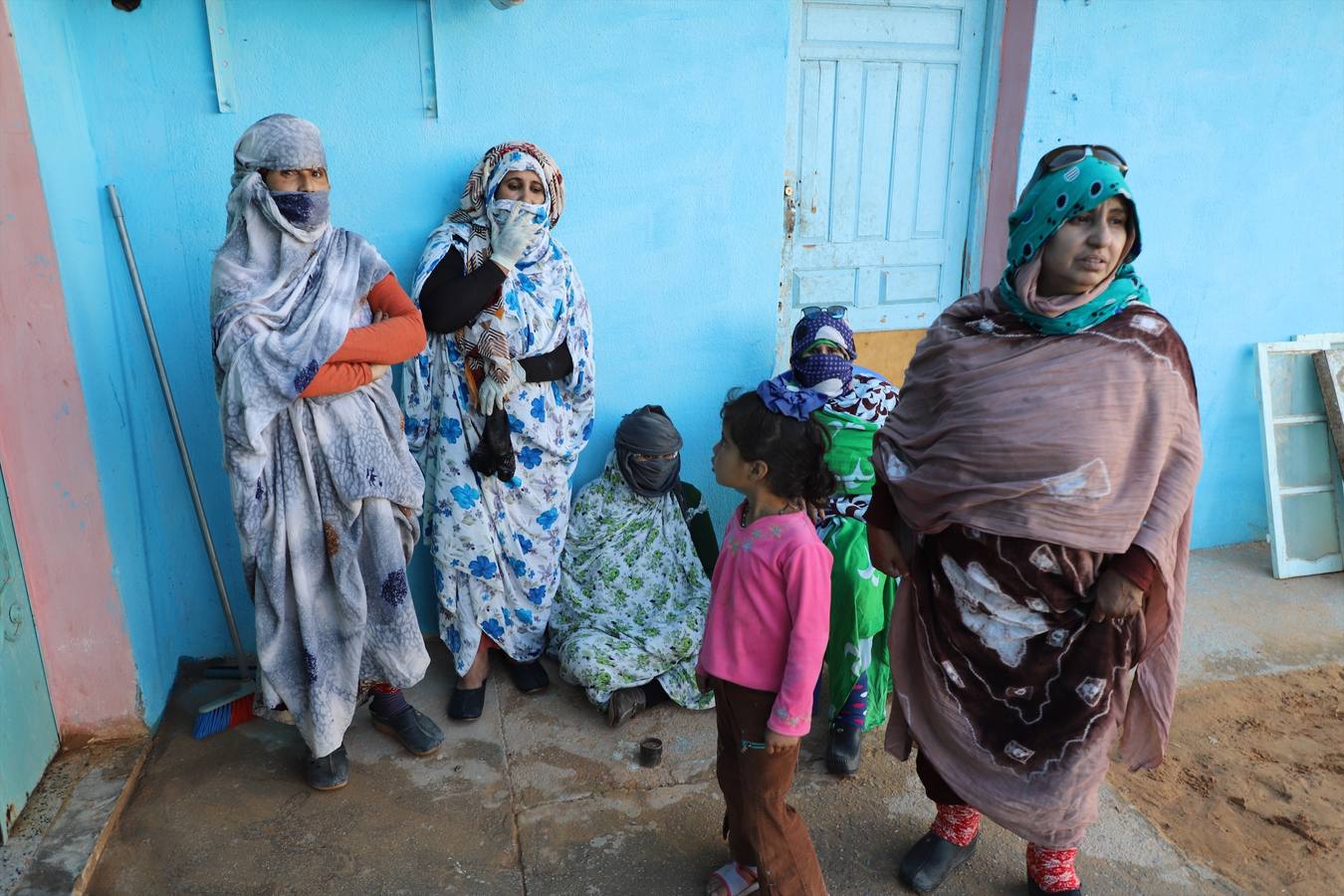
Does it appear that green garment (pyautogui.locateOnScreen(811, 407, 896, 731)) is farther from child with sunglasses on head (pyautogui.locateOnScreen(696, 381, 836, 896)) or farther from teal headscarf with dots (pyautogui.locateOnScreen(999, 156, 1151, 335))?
teal headscarf with dots (pyautogui.locateOnScreen(999, 156, 1151, 335))

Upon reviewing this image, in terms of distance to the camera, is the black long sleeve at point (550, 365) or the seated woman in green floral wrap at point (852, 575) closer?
the seated woman in green floral wrap at point (852, 575)

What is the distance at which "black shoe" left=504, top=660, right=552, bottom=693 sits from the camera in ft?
10.9

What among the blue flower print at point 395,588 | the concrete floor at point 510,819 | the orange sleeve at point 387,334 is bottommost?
the concrete floor at point 510,819

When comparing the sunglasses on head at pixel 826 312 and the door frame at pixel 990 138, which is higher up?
the door frame at pixel 990 138

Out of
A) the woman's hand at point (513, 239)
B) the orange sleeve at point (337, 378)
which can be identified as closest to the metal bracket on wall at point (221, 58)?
the woman's hand at point (513, 239)

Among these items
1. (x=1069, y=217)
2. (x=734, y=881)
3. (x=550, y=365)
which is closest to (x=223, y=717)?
(x=550, y=365)

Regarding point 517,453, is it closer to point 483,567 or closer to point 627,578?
point 483,567

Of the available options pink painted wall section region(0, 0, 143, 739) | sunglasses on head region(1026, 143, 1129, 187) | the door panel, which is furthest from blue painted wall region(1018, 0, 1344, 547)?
the door panel

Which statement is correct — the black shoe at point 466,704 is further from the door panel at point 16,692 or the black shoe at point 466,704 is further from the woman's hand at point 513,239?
the woman's hand at point 513,239

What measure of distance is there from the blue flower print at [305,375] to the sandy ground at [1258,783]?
2.74 metres

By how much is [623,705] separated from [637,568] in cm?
60

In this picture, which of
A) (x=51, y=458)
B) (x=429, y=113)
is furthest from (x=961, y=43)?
(x=51, y=458)

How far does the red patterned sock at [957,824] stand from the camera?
7.84 ft

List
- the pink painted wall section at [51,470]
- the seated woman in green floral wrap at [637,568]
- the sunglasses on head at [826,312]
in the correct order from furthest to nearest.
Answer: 1. the sunglasses on head at [826,312]
2. the seated woman in green floral wrap at [637,568]
3. the pink painted wall section at [51,470]
